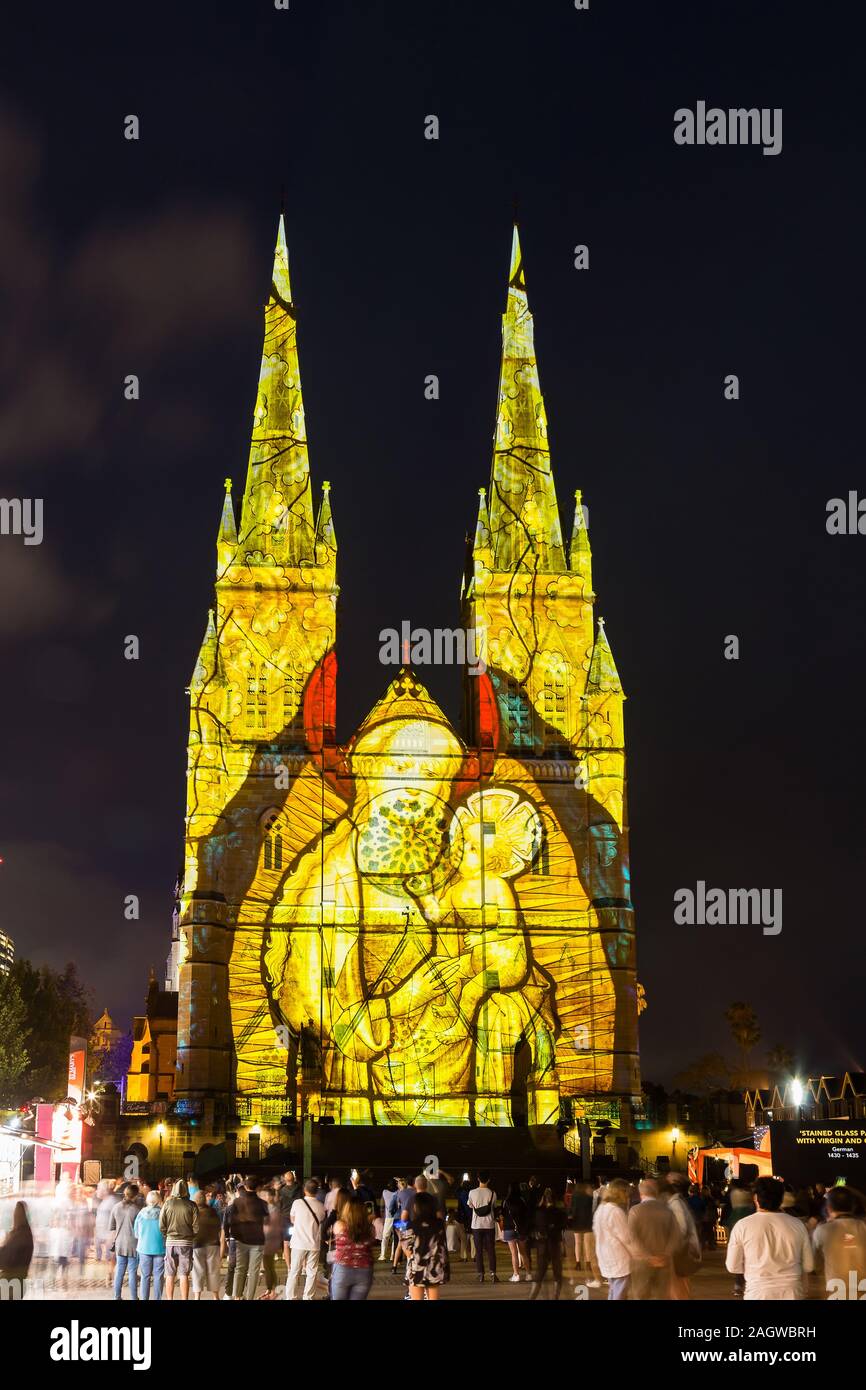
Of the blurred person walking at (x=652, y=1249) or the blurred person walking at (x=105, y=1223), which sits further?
the blurred person walking at (x=105, y=1223)

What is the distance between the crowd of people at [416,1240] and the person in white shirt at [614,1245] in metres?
0.01

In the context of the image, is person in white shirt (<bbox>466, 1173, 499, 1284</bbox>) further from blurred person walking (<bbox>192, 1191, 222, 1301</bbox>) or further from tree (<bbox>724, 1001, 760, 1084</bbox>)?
tree (<bbox>724, 1001, 760, 1084</bbox>)

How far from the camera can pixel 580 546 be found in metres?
51.9

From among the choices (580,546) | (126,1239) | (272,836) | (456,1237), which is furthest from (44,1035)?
(126,1239)

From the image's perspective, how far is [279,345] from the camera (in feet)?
173

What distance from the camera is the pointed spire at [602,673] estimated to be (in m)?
50.0

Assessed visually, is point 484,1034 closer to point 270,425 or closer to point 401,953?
point 401,953

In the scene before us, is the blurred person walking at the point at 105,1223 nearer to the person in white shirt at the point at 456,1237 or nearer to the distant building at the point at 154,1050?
the person in white shirt at the point at 456,1237

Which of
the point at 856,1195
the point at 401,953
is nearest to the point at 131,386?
the point at 401,953

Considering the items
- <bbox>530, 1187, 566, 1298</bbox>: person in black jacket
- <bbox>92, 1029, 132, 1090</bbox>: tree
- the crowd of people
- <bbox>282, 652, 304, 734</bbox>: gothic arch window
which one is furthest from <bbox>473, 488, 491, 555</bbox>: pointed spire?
<bbox>92, 1029, 132, 1090</bbox>: tree

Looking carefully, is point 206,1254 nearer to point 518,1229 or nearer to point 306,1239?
point 306,1239

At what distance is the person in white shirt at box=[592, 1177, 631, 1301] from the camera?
10.8 metres

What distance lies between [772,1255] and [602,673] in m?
41.2

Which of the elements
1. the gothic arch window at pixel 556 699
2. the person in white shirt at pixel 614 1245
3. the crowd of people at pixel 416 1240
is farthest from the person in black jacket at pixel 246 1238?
the gothic arch window at pixel 556 699
